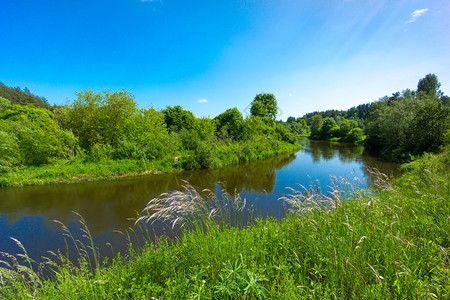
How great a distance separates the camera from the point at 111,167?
47.1 feet

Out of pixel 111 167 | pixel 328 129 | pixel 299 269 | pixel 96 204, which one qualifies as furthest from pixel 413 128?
pixel 328 129

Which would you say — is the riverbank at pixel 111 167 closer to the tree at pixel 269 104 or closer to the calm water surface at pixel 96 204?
the calm water surface at pixel 96 204

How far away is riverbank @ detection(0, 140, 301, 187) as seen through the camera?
11836mm

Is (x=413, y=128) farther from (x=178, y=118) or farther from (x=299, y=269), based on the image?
(x=178, y=118)

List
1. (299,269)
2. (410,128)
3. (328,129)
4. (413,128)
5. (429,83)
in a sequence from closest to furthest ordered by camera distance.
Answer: (299,269), (413,128), (410,128), (429,83), (328,129)

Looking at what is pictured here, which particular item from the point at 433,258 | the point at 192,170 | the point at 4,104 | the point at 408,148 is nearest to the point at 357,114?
the point at 408,148

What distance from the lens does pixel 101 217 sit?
7.76 meters

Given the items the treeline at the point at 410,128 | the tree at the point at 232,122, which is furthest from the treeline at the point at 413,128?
the tree at the point at 232,122

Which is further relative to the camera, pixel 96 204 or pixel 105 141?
pixel 105 141

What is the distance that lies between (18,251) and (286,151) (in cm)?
3126

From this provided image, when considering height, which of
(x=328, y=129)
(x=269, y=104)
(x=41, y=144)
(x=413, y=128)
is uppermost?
(x=269, y=104)

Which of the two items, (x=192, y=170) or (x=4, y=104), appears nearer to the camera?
(x=192, y=170)

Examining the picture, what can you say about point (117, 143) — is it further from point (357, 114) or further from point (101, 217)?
point (357, 114)

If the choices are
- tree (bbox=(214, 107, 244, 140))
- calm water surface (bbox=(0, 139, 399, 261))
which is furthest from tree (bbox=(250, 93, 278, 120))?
calm water surface (bbox=(0, 139, 399, 261))
